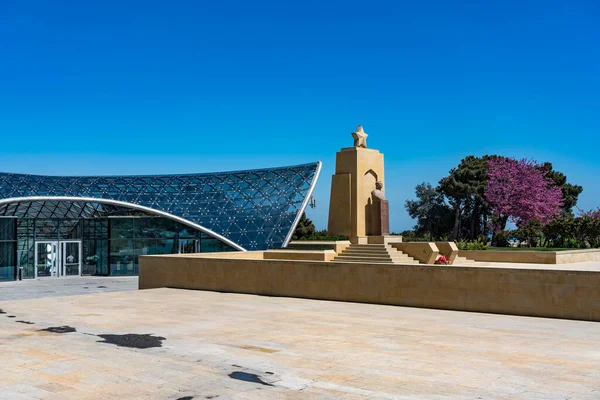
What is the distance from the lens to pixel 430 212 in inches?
2286

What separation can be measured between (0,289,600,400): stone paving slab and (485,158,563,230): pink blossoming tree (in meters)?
32.7

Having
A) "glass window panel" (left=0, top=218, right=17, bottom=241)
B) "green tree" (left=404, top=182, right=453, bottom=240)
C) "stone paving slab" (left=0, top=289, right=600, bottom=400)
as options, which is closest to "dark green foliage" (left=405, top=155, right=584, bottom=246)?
"green tree" (left=404, top=182, right=453, bottom=240)

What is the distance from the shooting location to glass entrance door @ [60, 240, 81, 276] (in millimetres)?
36719

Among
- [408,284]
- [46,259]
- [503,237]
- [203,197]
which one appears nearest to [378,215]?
→ [408,284]

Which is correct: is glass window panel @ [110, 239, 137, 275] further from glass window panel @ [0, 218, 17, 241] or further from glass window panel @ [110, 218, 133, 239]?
glass window panel @ [0, 218, 17, 241]

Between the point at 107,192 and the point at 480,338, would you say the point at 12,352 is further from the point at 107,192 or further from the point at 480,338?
the point at 107,192

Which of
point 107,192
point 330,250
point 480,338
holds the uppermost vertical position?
point 107,192

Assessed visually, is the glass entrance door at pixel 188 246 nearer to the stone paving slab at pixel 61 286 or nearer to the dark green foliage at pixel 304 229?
the stone paving slab at pixel 61 286

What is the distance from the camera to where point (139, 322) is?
50.2ft

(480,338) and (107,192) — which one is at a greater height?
(107,192)

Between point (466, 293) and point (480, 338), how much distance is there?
4.50m

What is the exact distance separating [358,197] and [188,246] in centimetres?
1698

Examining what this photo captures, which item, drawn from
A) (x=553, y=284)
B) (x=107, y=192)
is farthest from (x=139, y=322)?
(x=107, y=192)

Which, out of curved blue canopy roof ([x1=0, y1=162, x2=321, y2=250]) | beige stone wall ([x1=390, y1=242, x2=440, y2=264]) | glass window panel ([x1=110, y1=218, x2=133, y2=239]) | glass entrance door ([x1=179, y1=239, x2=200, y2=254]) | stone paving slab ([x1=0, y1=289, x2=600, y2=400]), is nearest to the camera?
stone paving slab ([x1=0, y1=289, x2=600, y2=400])
